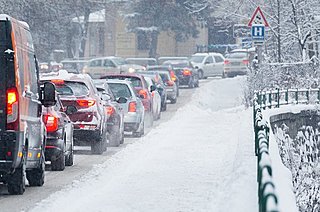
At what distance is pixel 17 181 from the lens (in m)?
13.5

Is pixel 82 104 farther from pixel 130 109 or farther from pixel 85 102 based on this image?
pixel 130 109

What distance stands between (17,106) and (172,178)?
3.33 metres

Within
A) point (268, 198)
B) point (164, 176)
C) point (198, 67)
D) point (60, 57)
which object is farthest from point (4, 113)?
point (60, 57)

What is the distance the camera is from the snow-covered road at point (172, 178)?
1221 cm

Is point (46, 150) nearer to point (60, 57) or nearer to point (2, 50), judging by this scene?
point (2, 50)

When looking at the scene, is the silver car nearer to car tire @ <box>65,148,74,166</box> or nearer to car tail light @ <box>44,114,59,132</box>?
car tire @ <box>65,148,74,166</box>

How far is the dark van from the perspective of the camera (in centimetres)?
1277

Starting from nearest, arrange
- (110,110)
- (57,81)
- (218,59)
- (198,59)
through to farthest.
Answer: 1. (57,81)
2. (110,110)
3. (198,59)
4. (218,59)

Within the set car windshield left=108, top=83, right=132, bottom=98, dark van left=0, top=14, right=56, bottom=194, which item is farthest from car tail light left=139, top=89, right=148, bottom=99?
dark van left=0, top=14, right=56, bottom=194

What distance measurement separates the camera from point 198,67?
64.8 metres

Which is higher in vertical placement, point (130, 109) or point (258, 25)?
point (258, 25)

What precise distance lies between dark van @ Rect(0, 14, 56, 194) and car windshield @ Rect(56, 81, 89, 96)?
5761 mm

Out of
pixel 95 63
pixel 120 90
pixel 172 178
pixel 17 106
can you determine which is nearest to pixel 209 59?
pixel 95 63

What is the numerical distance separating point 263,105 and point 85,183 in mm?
14953
